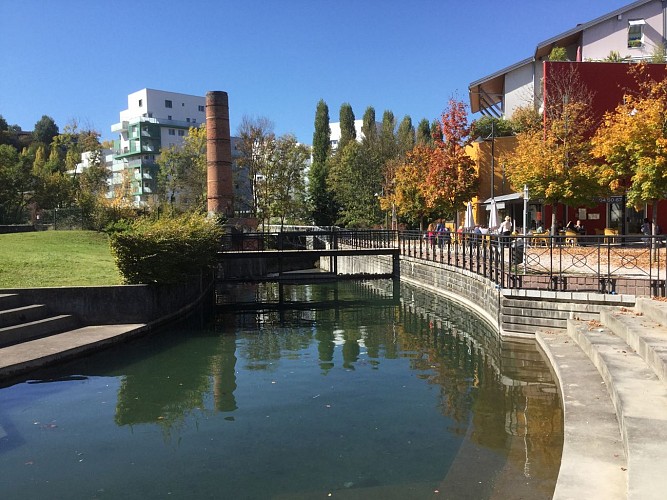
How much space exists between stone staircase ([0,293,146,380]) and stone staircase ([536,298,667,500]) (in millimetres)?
10537

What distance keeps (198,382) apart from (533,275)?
9063 mm

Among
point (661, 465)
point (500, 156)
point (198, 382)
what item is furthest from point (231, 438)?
point (500, 156)

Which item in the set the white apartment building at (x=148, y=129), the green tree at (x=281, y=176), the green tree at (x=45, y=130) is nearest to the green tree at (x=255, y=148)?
the green tree at (x=281, y=176)

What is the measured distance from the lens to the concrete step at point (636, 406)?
17.3 ft

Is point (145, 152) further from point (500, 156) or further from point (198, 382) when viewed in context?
point (198, 382)

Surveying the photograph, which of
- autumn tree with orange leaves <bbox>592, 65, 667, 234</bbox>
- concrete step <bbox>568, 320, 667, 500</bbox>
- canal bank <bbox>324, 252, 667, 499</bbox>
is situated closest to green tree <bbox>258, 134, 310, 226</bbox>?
autumn tree with orange leaves <bbox>592, 65, 667, 234</bbox>

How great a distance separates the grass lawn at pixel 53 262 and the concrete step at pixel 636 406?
45.6 feet

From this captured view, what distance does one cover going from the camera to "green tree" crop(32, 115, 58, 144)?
94.4 metres

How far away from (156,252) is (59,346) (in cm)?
448

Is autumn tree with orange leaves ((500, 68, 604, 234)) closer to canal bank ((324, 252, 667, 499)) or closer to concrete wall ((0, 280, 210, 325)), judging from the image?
canal bank ((324, 252, 667, 499))

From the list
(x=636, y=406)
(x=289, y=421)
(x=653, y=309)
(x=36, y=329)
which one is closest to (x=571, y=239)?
(x=653, y=309)

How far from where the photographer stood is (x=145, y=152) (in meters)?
80.7

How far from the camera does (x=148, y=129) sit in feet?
264

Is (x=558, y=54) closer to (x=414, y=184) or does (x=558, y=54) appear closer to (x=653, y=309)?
(x=414, y=184)
